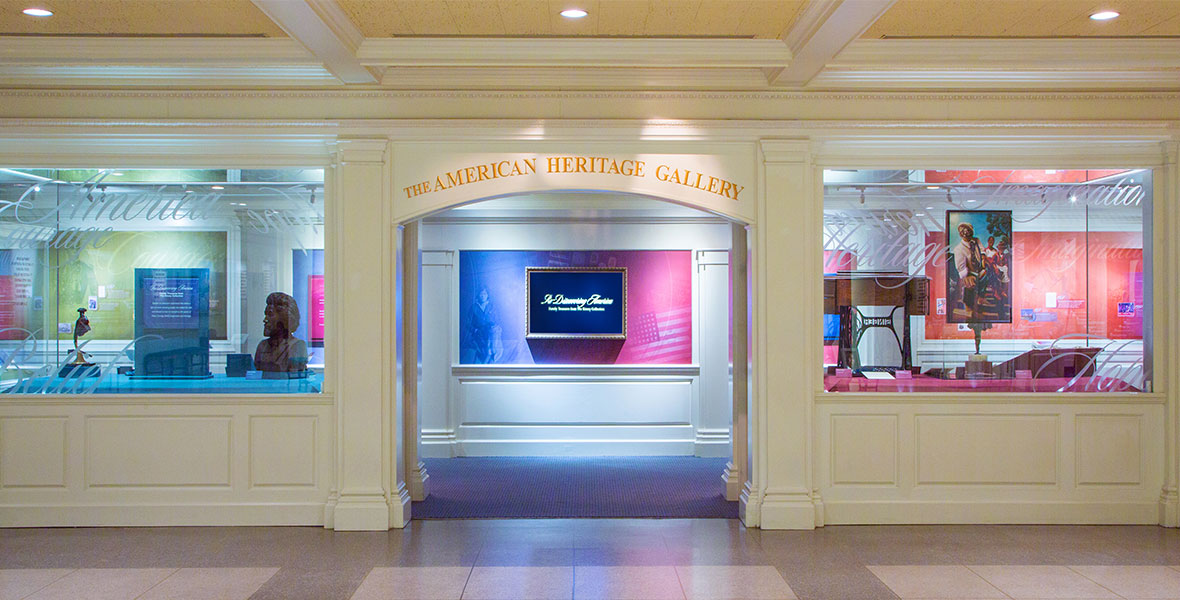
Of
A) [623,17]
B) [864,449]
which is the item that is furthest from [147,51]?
[864,449]

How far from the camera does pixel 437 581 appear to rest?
15.2ft

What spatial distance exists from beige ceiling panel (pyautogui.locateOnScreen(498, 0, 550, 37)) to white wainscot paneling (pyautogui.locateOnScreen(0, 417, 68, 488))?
4.07 m

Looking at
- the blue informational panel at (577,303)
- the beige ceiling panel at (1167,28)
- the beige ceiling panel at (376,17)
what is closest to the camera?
the beige ceiling panel at (376,17)

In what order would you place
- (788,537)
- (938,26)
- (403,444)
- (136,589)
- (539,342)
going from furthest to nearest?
1. (539,342)
2. (403,444)
3. (788,537)
4. (938,26)
5. (136,589)

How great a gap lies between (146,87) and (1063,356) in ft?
21.8

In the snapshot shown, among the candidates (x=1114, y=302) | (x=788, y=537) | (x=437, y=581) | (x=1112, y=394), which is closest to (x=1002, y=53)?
(x=1114, y=302)

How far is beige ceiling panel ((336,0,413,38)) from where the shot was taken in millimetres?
4641

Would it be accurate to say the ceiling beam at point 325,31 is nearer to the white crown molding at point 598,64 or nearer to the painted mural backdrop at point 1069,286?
the white crown molding at point 598,64

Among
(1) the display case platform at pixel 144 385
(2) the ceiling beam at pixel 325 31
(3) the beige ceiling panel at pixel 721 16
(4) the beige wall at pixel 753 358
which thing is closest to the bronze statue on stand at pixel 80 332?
(1) the display case platform at pixel 144 385

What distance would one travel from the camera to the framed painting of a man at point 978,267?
604cm

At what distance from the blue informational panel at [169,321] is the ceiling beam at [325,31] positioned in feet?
6.01

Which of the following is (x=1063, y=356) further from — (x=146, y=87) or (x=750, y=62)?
(x=146, y=87)

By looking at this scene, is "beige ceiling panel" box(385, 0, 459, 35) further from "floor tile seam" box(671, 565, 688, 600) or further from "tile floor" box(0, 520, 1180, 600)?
"floor tile seam" box(671, 565, 688, 600)

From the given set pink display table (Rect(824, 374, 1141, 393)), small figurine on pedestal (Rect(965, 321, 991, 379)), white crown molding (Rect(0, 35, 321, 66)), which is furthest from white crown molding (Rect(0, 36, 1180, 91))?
pink display table (Rect(824, 374, 1141, 393))
